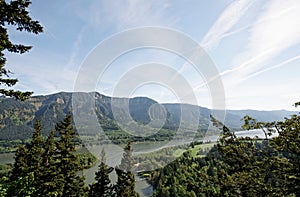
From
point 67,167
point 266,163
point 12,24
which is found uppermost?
point 12,24

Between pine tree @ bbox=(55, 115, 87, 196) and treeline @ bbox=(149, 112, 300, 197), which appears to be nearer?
treeline @ bbox=(149, 112, 300, 197)

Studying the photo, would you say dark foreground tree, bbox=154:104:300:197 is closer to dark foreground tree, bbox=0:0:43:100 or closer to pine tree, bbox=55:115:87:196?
dark foreground tree, bbox=0:0:43:100

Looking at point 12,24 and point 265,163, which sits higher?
point 12,24

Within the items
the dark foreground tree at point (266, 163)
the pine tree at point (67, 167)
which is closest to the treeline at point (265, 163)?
the dark foreground tree at point (266, 163)

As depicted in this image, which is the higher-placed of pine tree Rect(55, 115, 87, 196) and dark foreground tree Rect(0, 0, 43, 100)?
dark foreground tree Rect(0, 0, 43, 100)

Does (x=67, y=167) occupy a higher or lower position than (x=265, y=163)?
higher

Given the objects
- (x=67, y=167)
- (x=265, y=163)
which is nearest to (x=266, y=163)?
(x=265, y=163)

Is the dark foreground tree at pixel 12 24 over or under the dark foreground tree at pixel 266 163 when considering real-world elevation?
over

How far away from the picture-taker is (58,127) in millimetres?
20047

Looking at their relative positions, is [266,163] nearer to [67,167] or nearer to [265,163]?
[265,163]

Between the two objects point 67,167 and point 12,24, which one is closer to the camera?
point 12,24

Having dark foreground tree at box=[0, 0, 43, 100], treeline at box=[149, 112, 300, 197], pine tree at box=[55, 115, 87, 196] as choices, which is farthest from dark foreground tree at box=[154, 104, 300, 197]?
pine tree at box=[55, 115, 87, 196]

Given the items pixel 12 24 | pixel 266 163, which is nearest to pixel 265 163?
pixel 266 163

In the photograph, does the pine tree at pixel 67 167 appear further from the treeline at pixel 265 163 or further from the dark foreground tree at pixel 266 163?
the treeline at pixel 265 163
